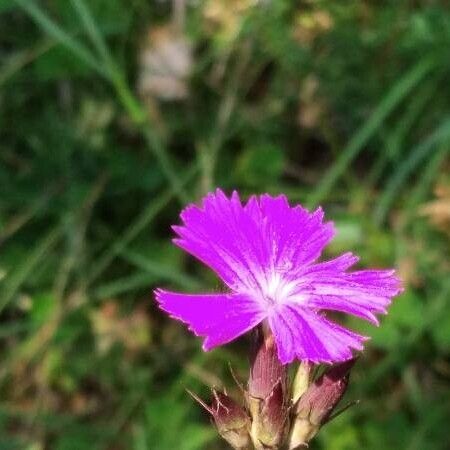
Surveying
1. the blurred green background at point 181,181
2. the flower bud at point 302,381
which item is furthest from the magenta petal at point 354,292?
the blurred green background at point 181,181

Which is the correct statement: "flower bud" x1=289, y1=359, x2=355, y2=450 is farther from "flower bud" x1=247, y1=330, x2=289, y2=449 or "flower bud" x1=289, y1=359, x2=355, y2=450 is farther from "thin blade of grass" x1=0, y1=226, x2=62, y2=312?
"thin blade of grass" x1=0, y1=226, x2=62, y2=312

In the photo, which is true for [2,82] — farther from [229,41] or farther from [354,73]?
[354,73]

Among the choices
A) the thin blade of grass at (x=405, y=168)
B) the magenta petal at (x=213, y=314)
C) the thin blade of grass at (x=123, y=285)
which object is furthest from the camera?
the thin blade of grass at (x=123, y=285)

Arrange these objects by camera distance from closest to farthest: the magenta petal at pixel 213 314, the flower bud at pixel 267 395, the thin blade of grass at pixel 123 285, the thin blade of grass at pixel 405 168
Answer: the magenta petal at pixel 213 314, the flower bud at pixel 267 395, the thin blade of grass at pixel 405 168, the thin blade of grass at pixel 123 285

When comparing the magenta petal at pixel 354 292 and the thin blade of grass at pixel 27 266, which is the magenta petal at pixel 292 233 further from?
the thin blade of grass at pixel 27 266

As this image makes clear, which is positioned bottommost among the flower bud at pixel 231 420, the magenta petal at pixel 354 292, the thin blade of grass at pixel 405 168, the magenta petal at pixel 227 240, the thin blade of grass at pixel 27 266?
the flower bud at pixel 231 420

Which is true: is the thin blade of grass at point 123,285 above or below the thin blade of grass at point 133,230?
below
